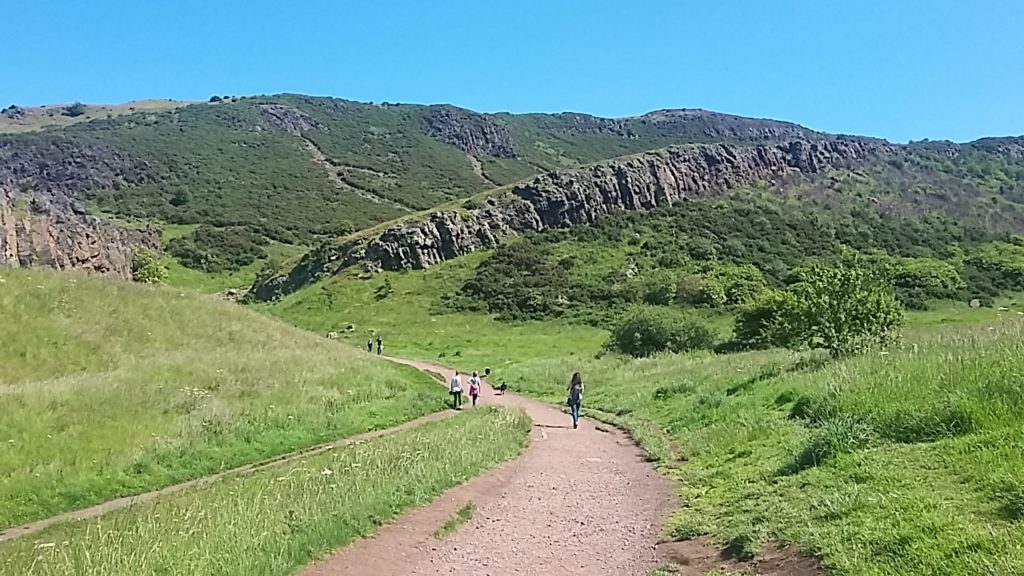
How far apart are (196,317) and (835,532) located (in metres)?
36.6

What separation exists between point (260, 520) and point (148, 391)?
49.1 ft

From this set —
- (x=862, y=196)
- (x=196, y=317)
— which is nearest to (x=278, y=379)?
(x=196, y=317)

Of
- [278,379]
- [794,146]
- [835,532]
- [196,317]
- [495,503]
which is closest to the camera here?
[835,532]

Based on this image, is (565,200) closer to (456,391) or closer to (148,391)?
(456,391)

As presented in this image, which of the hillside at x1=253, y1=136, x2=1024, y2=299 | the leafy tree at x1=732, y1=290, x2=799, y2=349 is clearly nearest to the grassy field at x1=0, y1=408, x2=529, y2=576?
the leafy tree at x1=732, y1=290, x2=799, y2=349

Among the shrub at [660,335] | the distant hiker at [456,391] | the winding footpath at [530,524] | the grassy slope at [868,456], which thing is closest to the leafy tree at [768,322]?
the shrub at [660,335]

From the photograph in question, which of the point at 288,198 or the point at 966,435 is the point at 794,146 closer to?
the point at 288,198

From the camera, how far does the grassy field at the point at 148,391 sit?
17906 millimetres

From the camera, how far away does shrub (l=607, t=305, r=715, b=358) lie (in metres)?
50.2

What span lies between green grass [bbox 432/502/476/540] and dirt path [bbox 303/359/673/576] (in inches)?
3.7

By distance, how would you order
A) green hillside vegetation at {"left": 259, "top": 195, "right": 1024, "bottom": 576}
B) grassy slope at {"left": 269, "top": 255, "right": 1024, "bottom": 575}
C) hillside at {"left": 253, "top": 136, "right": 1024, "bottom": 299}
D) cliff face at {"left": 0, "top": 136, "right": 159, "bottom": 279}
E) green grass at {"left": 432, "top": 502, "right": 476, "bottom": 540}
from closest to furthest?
1. grassy slope at {"left": 269, "top": 255, "right": 1024, "bottom": 575}
2. green hillside vegetation at {"left": 259, "top": 195, "right": 1024, "bottom": 576}
3. green grass at {"left": 432, "top": 502, "right": 476, "bottom": 540}
4. cliff face at {"left": 0, "top": 136, "right": 159, "bottom": 279}
5. hillside at {"left": 253, "top": 136, "right": 1024, "bottom": 299}

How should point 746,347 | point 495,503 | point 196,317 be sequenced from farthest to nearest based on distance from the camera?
point 746,347 < point 196,317 < point 495,503

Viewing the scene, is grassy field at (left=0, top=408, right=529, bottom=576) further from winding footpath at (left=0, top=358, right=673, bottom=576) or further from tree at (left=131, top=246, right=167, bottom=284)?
tree at (left=131, top=246, right=167, bottom=284)

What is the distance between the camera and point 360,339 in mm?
69438
